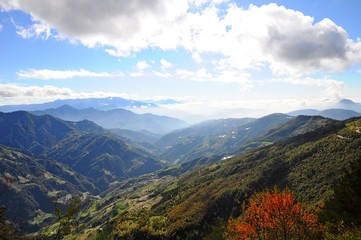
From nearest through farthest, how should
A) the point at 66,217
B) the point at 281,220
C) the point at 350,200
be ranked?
the point at 66,217 < the point at 350,200 < the point at 281,220

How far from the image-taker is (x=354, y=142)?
186375mm

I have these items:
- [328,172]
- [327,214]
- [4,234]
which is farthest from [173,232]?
A: [4,234]

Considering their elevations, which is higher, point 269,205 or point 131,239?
point 269,205

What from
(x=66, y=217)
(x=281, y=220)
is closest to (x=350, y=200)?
(x=281, y=220)

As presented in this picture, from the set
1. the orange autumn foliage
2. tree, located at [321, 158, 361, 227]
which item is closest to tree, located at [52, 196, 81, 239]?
→ tree, located at [321, 158, 361, 227]

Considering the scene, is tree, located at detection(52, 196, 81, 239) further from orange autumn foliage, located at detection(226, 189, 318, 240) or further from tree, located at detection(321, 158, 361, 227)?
orange autumn foliage, located at detection(226, 189, 318, 240)

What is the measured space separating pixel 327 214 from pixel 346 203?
9.60 metres

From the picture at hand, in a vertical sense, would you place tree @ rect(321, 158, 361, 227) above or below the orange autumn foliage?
above

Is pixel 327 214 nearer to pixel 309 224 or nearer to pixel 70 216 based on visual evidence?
pixel 309 224

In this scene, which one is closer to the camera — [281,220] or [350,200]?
Result: [350,200]

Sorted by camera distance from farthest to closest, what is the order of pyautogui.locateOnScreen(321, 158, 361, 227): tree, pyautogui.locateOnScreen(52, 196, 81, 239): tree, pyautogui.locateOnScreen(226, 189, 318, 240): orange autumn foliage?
pyautogui.locateOnScreen(226, 189, 318, 240): orange autumn foliage, pyautogui.locateOnScreen(321, 158, 361, 227): tree, pyautogui.locateOnScreen(52, 196, 81, 239): tree

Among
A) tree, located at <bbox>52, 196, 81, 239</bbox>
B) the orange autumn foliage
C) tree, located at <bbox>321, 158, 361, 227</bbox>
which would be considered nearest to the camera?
tree, located at <bbox>52, 196, 81, 239</bbox>

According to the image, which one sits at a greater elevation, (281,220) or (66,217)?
(66,217)

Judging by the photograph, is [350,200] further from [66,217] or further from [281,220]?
[66,217]
